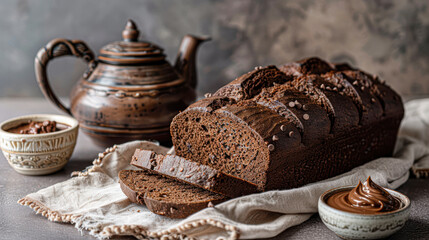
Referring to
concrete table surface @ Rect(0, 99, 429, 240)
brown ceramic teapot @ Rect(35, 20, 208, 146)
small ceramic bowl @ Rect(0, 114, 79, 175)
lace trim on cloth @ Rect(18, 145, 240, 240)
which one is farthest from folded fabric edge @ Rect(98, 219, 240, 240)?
brown ceramic teapot @ Rect(35, 20, 208, 146)

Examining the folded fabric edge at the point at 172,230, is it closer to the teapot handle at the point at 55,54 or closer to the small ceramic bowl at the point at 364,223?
the small ceramic bowl at the point at 364,223

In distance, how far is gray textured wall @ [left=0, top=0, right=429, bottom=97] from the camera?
4922mm

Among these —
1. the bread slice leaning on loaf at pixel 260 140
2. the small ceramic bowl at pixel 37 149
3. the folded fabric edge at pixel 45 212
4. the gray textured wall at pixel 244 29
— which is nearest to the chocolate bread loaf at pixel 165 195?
the bread slice leaning on loaf at pixel 260 140

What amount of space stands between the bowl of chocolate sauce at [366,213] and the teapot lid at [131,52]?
161cm

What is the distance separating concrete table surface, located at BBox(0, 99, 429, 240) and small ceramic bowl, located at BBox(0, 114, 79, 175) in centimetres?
7

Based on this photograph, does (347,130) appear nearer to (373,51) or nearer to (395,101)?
(395,101)

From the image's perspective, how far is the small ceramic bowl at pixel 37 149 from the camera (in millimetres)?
2748

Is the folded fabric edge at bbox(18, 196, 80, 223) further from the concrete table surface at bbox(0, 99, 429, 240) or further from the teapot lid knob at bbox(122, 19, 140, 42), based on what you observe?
the teapot lid knob at bbox(122, 19, 140, 42)

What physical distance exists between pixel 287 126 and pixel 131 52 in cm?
130

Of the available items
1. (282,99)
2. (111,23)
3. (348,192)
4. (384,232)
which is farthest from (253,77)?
(111,23)

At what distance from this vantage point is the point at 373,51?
16.6 feet

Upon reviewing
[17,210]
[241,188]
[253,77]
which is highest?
[253,77]

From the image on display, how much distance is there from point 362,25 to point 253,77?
267 centimetres

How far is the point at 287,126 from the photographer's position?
2.41m
